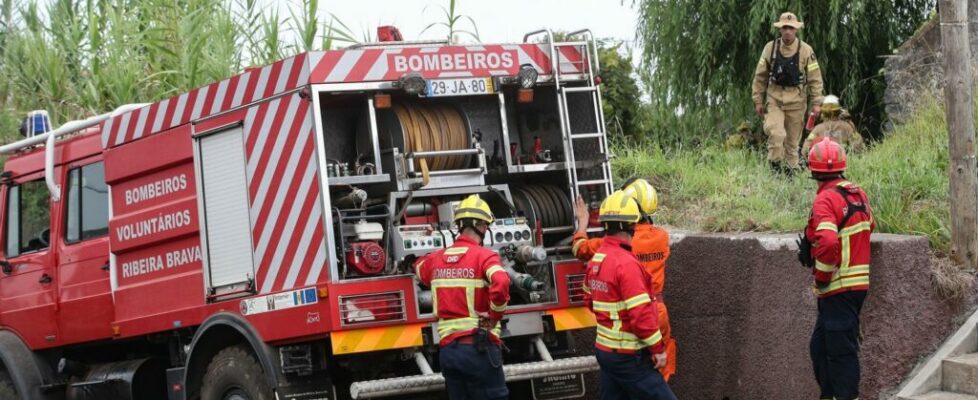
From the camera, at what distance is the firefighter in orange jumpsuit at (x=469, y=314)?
284 inches

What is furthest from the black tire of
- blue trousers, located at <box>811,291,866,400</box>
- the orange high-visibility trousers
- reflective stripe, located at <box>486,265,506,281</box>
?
blue trousers, located at <box>811,291,866,400</box>

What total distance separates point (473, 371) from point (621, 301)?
0.97 m

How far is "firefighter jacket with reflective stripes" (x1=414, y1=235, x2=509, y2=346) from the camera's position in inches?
284

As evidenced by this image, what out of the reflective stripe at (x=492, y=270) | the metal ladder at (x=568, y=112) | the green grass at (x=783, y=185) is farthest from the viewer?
the green grass at (x=783, y=185)

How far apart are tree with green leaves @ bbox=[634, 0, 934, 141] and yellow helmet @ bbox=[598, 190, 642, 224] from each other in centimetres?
695

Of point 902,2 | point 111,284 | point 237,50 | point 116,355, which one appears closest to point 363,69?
point 111,284

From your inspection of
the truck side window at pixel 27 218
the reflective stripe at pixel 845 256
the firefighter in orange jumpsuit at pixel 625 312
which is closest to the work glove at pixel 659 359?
the firefighter in orange jumpsuit at pixel 625 312

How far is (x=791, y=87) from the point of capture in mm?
11562

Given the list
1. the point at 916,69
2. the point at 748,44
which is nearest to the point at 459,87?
the point at 916,69

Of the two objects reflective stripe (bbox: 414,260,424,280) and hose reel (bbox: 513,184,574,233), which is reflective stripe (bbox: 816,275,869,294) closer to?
hose reel (bbox: 513,184,574,233)

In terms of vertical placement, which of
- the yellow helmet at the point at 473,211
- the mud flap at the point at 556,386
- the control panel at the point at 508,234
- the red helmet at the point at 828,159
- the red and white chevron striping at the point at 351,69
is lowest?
the mud flap at the point at 556,386

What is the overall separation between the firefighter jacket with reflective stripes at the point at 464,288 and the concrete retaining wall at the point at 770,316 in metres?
1.89

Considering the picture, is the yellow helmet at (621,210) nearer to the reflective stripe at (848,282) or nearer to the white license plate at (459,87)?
the reflective stripe at (848,282)

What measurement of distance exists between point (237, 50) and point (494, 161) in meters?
7.14
